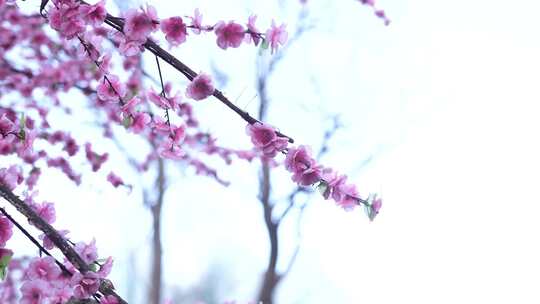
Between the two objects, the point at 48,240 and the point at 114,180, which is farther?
the point at 114,180

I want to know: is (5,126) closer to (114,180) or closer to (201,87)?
(201,87)

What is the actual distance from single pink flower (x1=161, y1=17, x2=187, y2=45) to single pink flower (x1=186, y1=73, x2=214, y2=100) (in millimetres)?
166

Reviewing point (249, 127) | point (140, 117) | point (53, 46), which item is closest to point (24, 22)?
point (53, 46)

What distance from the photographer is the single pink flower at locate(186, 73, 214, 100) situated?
167 cm

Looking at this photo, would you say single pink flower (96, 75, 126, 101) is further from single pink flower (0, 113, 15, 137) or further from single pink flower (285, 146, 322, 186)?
single pink flower (285, 146, 322, 186)

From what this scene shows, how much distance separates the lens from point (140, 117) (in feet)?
6.83

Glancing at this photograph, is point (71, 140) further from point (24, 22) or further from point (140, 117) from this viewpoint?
point (140, 117)

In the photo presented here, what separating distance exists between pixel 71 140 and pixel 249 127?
205 centimetres

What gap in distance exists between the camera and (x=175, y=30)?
1.76 meters

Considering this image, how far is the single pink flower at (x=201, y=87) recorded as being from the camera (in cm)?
167

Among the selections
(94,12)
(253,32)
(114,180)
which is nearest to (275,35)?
(253,32)

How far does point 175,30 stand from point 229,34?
163 millimetres

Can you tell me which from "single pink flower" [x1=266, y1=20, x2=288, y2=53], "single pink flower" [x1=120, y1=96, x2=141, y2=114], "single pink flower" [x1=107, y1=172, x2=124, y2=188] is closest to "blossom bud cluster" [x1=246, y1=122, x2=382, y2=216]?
"single pink flower" [x1=266, y1=20, x2=288, y2=53]

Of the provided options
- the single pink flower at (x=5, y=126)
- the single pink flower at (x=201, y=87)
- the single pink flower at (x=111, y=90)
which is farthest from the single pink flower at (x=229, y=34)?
the single pink flower at (x=5, y=126)
